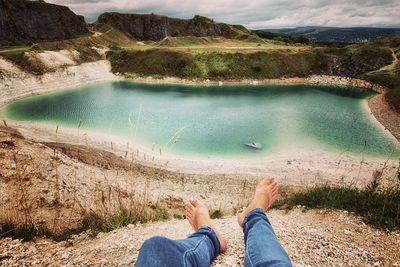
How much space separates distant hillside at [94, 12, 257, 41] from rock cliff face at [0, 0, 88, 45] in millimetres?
15356

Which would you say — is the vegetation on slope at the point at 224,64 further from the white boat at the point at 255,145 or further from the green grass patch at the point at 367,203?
the green grass patch at the point at 367,203

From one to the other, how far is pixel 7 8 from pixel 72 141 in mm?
72326

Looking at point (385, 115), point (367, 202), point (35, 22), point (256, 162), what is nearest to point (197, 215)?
point (367, 202)

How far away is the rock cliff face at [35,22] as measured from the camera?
71.2 metres

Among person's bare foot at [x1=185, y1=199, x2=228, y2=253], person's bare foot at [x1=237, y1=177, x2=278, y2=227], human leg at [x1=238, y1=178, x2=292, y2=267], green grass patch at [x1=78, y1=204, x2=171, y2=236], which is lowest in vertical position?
green grass patch at [x1=78, y1=204, x2=171, y2=236]

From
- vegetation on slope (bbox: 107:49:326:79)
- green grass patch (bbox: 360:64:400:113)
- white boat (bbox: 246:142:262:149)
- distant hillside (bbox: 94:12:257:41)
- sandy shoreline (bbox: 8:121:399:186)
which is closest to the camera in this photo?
sandy shoreline (bbox: 8:121:399:186)

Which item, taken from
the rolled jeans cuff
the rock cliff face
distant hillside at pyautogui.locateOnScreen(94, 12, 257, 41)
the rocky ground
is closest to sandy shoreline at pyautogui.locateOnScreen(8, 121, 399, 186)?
the rocky ground

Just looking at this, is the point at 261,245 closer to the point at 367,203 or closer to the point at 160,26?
the point at 367,203

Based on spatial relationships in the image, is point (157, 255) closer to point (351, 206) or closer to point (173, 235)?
point (173, 235)

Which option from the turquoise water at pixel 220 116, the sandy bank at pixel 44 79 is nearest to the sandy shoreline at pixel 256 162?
the turquoise water at pixel 220 116

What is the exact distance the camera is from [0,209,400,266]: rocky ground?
4031 millimetres

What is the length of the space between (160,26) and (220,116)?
89805 millimetres

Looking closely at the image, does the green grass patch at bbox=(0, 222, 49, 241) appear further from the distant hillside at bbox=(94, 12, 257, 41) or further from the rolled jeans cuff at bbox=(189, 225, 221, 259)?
the distant hillside at bbox=(94, 12, 257, 41)

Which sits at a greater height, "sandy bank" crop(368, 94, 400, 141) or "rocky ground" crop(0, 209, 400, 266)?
"rocky ground" crop(0, 209, 400, 266)
